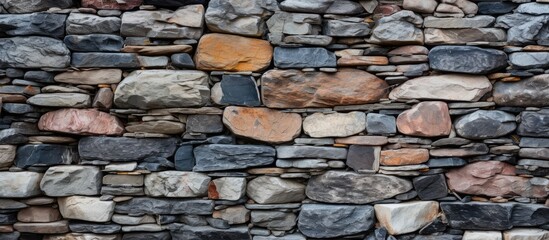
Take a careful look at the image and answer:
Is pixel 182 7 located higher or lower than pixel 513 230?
higher

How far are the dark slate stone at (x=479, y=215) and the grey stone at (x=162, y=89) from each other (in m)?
1.52

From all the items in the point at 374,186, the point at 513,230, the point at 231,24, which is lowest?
the point at 513,230

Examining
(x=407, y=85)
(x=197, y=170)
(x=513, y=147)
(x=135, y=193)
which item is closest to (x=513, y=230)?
(x=513, y=147)

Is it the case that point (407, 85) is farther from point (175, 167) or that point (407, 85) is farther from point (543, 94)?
point (175, 167)

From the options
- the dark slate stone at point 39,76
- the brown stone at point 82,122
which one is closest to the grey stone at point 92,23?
the dark slate stone at point 39,76

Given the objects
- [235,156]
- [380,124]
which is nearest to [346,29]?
[380,124]

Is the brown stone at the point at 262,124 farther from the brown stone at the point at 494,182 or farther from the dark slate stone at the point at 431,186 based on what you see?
the brown stone at the point at 494,182

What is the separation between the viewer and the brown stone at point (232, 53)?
9.76 feet

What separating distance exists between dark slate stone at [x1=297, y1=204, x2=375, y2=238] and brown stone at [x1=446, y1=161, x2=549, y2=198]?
532 millimetres

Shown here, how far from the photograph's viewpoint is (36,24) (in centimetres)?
301

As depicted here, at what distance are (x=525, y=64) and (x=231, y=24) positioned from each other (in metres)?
1.61

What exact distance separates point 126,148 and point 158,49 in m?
0.59

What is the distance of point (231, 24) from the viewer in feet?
9.78

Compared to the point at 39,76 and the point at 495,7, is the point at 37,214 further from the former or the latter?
the point at 495,7
